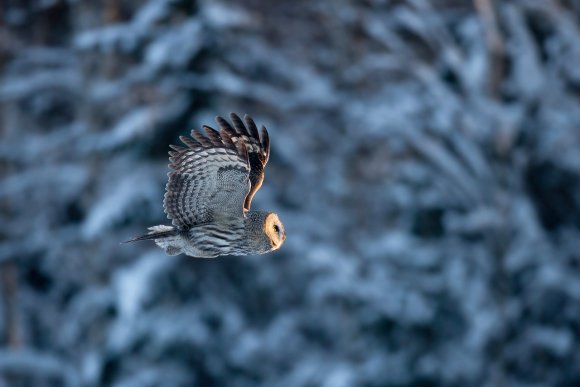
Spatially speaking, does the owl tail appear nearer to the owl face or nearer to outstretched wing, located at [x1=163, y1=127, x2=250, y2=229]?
outstretched wing, located at [x1=163, y1=127, x2=250, y2=229]

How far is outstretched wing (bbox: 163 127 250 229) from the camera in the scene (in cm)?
454

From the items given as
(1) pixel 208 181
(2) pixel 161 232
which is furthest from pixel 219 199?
(2) pixel 161 232

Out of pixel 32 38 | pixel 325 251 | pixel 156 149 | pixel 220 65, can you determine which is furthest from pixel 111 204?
pixel 32 38

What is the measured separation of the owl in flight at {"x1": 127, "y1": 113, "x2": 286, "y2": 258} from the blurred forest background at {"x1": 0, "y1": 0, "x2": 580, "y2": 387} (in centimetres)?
650

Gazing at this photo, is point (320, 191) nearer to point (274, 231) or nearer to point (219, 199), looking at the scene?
point (219, 199)

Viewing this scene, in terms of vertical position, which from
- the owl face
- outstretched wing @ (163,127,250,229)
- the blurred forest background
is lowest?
the owl face

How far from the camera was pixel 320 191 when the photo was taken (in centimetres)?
1394

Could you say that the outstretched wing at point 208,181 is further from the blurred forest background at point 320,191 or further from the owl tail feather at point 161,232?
the blurred forest background at point 320,191

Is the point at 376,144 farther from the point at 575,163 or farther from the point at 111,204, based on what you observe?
the point at 111,204

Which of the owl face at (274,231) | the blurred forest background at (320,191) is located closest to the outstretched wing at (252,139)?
the owl face at (274,231)

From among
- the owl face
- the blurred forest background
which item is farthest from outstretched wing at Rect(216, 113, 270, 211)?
the blurred forest background

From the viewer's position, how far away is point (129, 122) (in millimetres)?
11234

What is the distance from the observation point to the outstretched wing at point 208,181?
14.9ft

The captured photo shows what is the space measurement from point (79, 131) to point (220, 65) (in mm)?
1561
